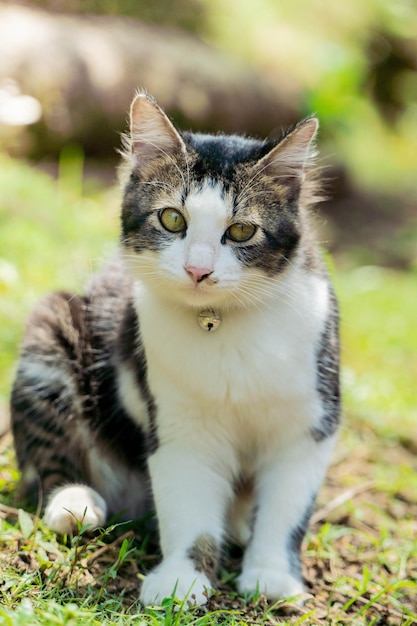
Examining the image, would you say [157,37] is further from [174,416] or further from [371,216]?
[174,416]

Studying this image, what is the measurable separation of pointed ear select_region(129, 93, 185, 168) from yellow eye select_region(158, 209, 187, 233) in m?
0.22

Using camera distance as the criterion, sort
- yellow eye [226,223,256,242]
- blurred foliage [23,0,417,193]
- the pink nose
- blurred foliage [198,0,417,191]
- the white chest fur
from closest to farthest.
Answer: the pink nose → yellow eye [226,223,256,242] → the white chest fur → blurred foliage [23,0,417,193] → blurred foliage [198,0,417,191]

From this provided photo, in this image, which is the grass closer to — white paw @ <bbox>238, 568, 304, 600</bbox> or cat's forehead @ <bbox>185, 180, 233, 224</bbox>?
white paw @ <bbox>238, 568, 304, 600</bbox>

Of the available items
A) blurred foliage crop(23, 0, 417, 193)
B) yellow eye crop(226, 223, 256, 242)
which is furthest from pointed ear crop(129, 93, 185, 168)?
blurred foliage crop(23, 0, 417, 193)

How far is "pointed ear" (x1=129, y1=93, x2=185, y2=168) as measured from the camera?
2.44 meters

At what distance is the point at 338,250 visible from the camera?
314 inches

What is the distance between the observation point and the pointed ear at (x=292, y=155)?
242 centimetres

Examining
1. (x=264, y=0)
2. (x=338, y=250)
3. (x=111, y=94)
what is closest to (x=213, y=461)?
(x=111, y=94)

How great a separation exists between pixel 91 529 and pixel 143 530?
12.9 inches

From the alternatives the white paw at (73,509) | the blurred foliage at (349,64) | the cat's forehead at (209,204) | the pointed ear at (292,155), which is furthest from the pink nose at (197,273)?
the blurred foliage at (349,64)

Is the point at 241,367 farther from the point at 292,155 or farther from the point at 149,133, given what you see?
the point at 149,133

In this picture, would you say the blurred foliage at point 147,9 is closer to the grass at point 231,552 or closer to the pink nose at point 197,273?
the grass at point 231,552

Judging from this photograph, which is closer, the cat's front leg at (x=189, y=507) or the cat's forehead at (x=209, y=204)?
the cat's forehead at (x=209, y=204)

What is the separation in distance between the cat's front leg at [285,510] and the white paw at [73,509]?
1.71 ft
